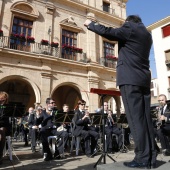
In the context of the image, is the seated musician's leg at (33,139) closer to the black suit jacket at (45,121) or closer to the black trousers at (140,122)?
the black suit jacket at (45,121)

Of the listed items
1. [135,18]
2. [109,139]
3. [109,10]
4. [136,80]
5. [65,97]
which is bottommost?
[109,139]

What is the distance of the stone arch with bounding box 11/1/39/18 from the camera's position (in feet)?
40.0

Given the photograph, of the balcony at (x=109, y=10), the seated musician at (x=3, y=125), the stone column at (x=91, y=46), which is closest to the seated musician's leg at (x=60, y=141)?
the seated musician at (x=3, y=125)

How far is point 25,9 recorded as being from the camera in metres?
12.7

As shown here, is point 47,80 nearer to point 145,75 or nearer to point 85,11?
point 85,11

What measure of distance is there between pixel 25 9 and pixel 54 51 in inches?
141

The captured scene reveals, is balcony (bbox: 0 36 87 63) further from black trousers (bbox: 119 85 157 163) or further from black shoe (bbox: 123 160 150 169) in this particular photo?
black shoe (bbox: 123 160 150 169)

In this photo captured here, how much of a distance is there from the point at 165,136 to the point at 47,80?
8.49m

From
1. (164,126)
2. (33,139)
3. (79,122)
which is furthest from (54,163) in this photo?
(164,126)

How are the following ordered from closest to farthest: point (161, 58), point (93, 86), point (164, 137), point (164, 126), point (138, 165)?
1. point (138, 165)
2. point (164, 126)
3. point (164, 137)
4. point (93, 86)
5. point (161, 58)

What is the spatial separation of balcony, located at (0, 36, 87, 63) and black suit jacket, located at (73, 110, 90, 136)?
743cm

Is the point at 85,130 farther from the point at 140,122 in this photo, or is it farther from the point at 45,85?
the point at 45,85

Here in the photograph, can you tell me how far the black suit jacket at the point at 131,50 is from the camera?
90.4 inches

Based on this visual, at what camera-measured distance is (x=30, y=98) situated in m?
15.4
